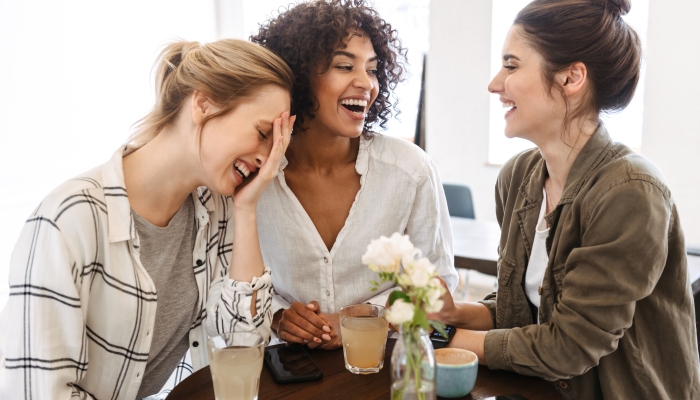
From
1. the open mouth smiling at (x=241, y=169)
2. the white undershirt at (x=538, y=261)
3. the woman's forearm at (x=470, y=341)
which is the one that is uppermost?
the open mouth smiling at (x=241, y=169)

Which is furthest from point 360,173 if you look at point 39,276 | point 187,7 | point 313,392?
point 187,7

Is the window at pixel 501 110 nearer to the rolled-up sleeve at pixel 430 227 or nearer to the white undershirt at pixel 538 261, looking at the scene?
the rolled-up sleeve at pixel 430 227

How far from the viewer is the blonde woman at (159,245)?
1.22 meters

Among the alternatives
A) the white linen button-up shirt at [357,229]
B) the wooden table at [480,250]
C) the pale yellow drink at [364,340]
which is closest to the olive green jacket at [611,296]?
the pale yellow drink at [364,340]

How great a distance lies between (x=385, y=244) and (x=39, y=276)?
734mm

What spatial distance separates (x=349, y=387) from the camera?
1.23 meters

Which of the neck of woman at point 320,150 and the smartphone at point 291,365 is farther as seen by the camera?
the neck of woman at point 320,150

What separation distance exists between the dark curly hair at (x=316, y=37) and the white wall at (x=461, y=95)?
2.96 metres

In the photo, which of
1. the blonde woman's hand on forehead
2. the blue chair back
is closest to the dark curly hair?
the blonde woman's hand on forehead

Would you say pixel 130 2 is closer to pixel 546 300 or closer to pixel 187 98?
pixel 187 98

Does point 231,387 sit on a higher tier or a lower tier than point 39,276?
lower

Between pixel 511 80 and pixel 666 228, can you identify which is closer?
pixel 666 228

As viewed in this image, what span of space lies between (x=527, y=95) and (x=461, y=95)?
340 centimetres

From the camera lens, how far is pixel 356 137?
1905mm
